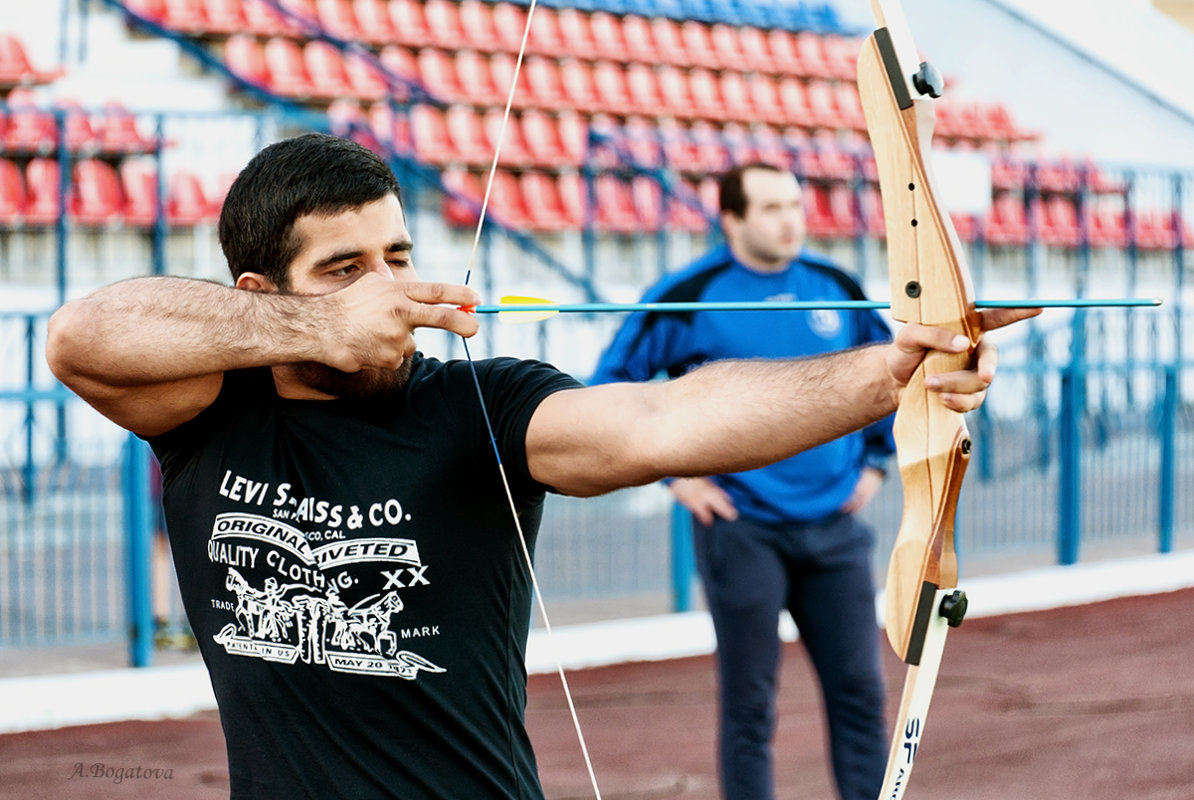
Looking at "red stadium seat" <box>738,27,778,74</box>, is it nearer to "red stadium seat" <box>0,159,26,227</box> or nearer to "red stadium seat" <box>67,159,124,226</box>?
"red stadium seat" <box>67,159,124,226</box>

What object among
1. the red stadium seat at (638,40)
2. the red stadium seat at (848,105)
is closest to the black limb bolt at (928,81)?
the red stadium seat at (638,40)

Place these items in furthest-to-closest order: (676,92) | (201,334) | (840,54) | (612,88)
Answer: (840,54) < (676,92) < (612,88) < (201,334)

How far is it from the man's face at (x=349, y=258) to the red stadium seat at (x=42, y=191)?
798 cm

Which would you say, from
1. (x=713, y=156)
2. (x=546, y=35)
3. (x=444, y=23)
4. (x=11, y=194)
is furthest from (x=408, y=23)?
(x=11, y=194)

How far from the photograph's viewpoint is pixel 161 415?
6.74 ft

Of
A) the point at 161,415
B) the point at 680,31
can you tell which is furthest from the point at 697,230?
the point at 161,415

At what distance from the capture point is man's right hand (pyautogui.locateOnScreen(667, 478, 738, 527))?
358 centimetres

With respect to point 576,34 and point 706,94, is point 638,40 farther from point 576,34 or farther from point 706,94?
point 706,94

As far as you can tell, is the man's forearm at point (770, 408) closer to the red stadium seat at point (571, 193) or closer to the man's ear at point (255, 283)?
the man's ear at point (255, 283)

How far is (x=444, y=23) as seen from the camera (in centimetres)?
1309

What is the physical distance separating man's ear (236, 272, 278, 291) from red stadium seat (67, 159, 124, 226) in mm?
8059

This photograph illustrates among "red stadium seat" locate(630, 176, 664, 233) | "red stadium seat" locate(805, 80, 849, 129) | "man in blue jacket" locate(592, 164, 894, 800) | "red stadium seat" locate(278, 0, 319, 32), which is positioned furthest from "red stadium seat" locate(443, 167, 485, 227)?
"man in blue jacket" locate(592, 164, 894, 800)

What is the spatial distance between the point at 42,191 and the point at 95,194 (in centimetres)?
35

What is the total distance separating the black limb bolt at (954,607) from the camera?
5.76 ft
